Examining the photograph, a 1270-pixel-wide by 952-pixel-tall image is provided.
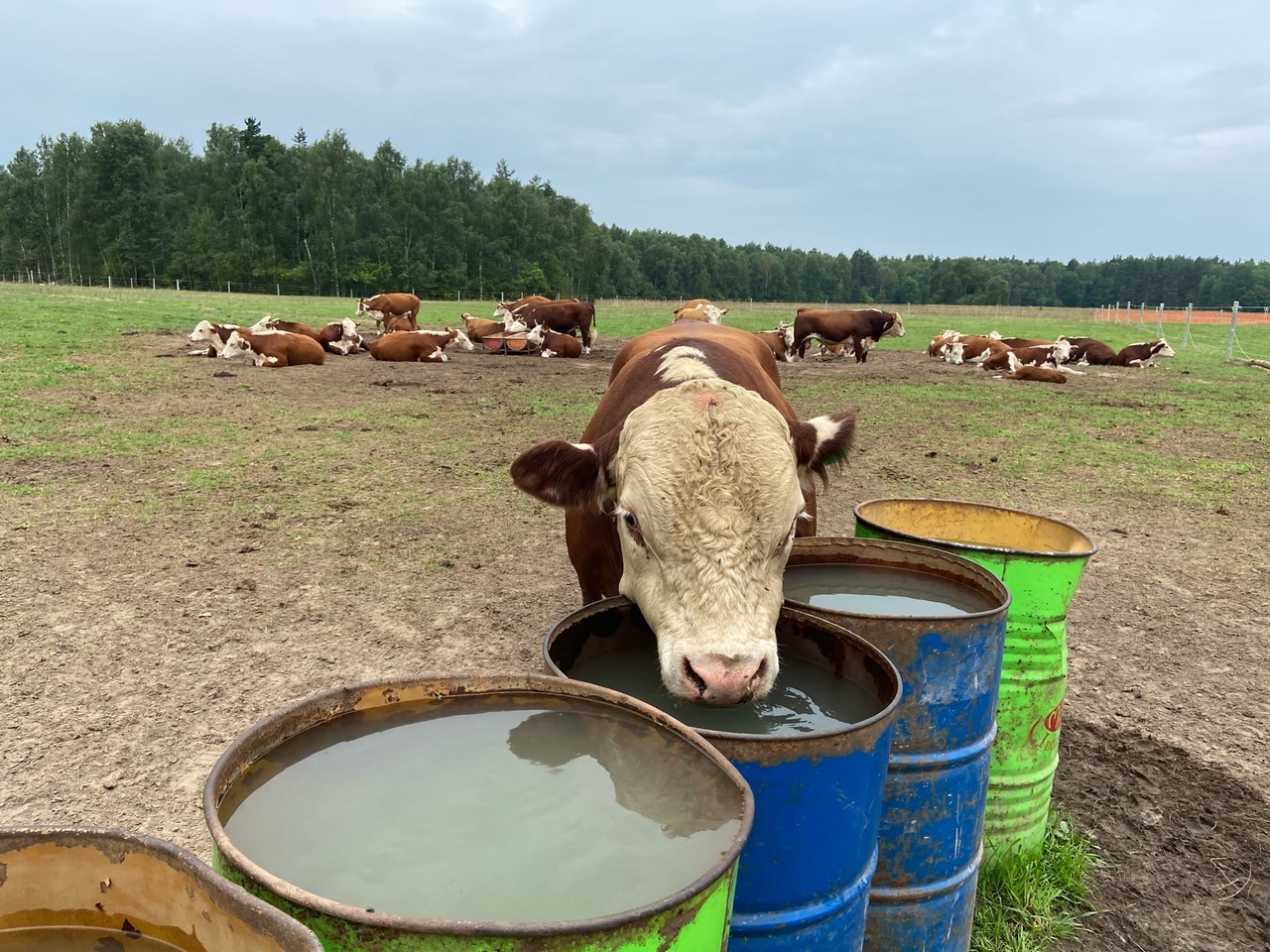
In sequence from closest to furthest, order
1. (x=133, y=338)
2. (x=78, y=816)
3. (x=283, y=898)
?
(x=283, y=898) → (x=78, y=816) → (x=133, y=338)

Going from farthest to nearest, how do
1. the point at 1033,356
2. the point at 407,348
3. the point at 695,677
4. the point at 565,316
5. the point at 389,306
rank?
the point at 389,306 → the point at 565,316 → the point at 1033,356 → the point at 407,348 → the point at 695,677

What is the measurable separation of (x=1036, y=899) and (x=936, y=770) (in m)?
1.04

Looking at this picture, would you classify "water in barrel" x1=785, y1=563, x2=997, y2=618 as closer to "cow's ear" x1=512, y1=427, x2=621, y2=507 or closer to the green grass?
"cow's ear" x1=512, y1=427, x2=621, y2=507

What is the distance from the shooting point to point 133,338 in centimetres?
1912

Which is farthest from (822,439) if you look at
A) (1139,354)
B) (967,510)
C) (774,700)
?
(1139,354)

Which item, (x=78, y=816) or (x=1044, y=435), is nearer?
(x=78, y=816)

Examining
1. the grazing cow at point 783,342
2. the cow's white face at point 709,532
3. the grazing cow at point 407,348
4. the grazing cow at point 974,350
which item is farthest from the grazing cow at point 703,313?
the cow's white face at point 709,532

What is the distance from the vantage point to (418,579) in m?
5.82

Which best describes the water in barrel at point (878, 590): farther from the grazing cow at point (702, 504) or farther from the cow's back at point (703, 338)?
the cow's back at point (703, 338)

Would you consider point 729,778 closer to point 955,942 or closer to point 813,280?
point 955,942

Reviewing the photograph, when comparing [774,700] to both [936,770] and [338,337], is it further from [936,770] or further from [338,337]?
[338,337]

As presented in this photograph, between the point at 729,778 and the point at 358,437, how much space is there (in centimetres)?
977

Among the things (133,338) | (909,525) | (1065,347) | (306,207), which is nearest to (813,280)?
(306,207)

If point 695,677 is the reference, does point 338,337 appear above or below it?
above
